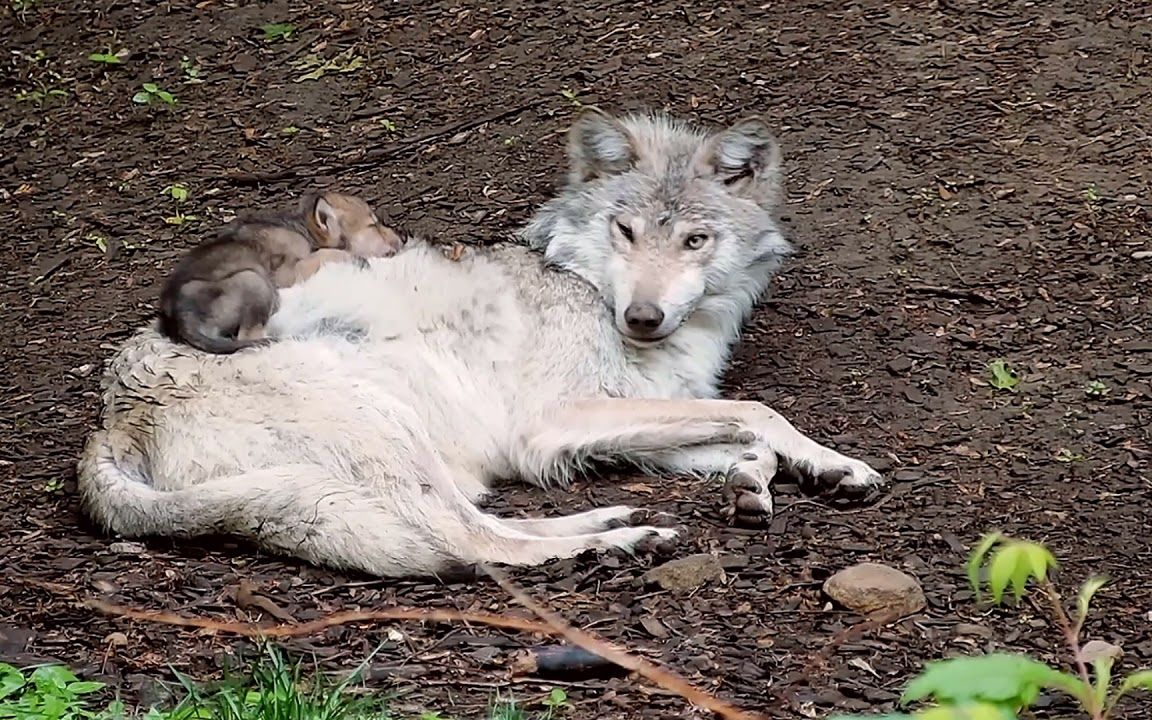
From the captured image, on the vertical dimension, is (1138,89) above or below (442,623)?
above

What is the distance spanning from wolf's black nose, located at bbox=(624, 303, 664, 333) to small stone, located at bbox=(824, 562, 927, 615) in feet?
5.11

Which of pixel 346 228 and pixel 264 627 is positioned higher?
pixel 346 228

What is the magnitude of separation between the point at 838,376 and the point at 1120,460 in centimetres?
132

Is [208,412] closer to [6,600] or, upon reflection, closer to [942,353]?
[6,600]

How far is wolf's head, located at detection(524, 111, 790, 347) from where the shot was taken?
5812mm

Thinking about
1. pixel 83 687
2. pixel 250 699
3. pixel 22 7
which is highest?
pixel 22 7

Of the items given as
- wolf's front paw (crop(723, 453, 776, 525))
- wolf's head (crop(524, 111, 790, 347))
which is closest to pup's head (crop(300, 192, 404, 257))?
wolf's head (crop(524, 111, 790, 347))

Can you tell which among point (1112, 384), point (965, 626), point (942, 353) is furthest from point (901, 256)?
point (965, 626)

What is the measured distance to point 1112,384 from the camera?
5742 millimetres

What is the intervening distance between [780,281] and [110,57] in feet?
16.3

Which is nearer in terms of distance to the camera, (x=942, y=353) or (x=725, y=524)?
(x=725, y=524)

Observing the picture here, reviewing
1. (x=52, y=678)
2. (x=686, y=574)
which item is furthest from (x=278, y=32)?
(x=52, y=678)

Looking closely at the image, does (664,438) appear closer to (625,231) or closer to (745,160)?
(625,231)

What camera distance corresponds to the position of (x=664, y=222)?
19.5 feet
